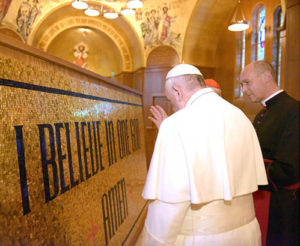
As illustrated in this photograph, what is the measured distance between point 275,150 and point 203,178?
1024 mm

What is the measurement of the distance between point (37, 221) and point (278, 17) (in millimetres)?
8589

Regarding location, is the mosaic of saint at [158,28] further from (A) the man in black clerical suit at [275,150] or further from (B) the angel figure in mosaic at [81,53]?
(A) the man in black clerical suit at [275,150]

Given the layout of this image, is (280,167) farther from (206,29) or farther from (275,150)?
(206,29)

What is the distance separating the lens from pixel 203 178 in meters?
1.46

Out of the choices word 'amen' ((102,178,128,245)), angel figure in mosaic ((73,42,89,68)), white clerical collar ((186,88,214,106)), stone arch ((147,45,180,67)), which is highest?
angel figure in mosaic ((73,42,89,68))

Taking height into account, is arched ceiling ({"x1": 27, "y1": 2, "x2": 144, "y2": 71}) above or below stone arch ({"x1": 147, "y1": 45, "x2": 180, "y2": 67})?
above

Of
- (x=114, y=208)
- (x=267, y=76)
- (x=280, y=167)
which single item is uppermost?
(x=267, y=76)

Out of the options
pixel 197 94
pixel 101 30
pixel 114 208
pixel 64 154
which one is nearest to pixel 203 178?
pixel 197 94

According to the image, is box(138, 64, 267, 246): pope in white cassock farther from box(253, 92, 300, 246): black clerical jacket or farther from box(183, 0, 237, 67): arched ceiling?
box(183, 0, 237, 67): arched ceiling

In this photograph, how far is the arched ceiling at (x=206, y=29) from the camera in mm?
9999

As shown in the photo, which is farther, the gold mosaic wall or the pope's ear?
the pope's ear

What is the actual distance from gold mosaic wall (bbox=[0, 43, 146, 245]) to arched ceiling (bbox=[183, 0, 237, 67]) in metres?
8.85

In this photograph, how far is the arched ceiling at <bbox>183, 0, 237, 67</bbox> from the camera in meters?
10.00

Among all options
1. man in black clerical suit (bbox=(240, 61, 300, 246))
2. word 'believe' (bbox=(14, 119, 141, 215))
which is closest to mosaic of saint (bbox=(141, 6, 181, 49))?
man in black clerical suit (bbox=(240, 61, 300, 246))
